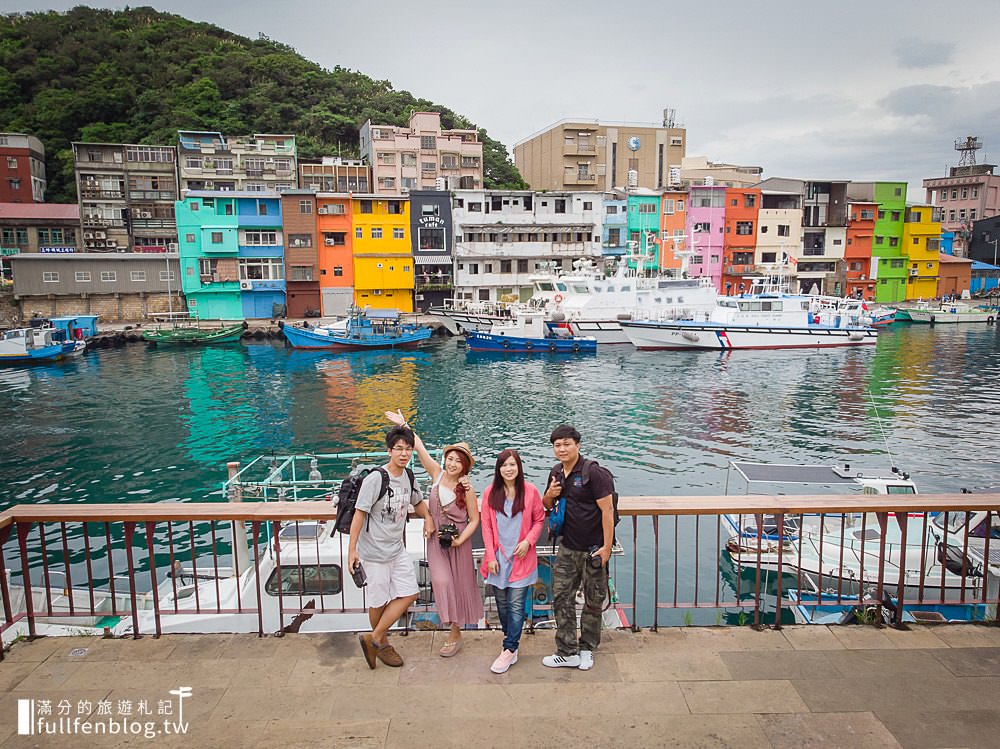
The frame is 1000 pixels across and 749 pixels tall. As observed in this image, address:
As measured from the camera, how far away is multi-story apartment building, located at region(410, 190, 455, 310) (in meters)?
53.1

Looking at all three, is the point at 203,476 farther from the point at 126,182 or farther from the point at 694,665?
the point at 126,182

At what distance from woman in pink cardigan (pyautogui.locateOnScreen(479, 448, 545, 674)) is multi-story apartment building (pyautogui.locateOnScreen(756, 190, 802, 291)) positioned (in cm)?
5941

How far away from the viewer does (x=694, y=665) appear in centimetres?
432

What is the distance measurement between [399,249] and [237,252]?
11713 millimetres

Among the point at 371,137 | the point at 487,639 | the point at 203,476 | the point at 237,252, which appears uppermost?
the point at 371,137

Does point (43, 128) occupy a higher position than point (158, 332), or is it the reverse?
point (43, 128)

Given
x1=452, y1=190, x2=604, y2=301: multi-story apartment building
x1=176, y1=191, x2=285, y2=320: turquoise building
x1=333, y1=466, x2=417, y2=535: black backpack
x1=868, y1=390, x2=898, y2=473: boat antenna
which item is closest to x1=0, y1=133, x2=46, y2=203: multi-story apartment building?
x1=176, y1=191, x2=285, y2=320: turquoise building

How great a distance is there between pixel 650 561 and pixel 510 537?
8023 mm

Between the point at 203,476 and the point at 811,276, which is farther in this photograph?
the point at 811,276

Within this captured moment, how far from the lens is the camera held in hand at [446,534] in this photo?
456 cm

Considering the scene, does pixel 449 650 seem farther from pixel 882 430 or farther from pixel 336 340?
pixel 336 340

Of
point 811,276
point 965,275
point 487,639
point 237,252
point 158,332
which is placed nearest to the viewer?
point 487,639

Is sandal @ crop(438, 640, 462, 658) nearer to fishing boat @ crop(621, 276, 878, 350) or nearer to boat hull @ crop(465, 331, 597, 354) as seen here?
boat hull @ crop(465, 331, 597, 354)

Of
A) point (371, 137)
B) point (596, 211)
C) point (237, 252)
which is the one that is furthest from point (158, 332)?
point (596, 211)
